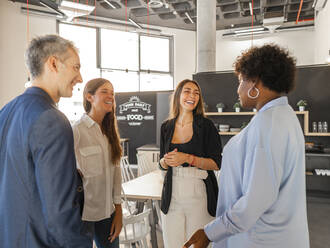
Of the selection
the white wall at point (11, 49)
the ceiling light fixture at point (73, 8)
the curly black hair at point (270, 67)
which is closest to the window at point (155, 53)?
the white wall at point (11, 49)

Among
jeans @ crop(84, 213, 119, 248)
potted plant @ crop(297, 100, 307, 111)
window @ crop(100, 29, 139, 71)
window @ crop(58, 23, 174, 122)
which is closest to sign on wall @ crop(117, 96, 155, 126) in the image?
window @ crop(58, 23, 174, 122)

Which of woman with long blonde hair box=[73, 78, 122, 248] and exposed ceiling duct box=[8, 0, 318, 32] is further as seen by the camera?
exposed ceiling duct box=[8, 0, 318, 32]

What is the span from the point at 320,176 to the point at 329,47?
116 inches

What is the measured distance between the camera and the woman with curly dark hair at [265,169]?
3.08 ft

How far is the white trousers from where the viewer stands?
1.83 metres

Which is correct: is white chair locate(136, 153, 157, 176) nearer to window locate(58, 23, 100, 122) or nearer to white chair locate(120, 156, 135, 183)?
white chair locate(120, 156, 135, 183)

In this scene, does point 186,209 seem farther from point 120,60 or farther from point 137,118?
point 120,60

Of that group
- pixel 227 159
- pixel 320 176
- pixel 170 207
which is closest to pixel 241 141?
pixel 227 159

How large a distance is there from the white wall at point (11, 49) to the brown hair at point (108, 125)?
6.26m

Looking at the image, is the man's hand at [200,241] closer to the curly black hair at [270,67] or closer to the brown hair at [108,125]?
the curly black hair at [270,67]

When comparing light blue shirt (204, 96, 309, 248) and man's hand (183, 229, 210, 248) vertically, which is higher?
light blue shirt (204, 96, 309, 248)

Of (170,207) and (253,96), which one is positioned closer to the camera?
(253,96)

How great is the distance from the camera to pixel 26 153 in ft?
3.16

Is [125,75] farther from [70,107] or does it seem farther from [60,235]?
[60,235]
